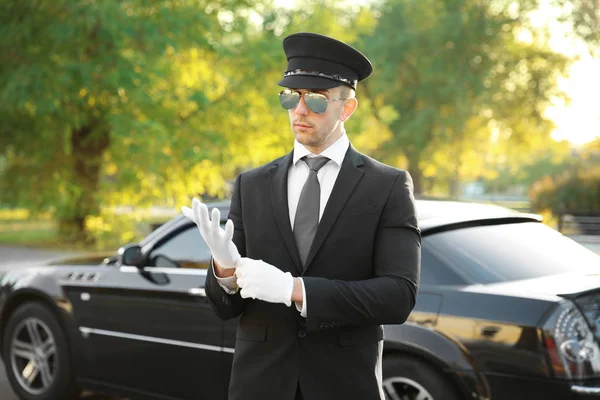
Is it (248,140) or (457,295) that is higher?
(248,140)

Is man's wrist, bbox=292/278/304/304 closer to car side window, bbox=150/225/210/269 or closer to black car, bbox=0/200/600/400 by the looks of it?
black car, bbox=0/200/600/400

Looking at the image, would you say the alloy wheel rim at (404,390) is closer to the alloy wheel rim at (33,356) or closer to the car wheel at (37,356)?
the car wheel at (37,356)

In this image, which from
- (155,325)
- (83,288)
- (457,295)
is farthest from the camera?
(83,288)

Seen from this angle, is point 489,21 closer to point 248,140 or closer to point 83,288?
point 248,140

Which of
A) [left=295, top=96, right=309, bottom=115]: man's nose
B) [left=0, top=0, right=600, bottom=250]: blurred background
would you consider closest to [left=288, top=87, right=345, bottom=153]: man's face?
[left=295, top=96, right=309, bottom=115]: man's nose

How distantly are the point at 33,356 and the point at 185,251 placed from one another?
5.08 ft

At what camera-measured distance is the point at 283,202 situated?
8.41ft

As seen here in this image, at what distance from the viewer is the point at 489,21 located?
106ft

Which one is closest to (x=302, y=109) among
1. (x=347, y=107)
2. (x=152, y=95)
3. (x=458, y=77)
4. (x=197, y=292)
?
(x=347, y=107)

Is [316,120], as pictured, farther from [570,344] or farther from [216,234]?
[570,344]

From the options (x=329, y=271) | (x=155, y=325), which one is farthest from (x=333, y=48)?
(x=155, y=325)

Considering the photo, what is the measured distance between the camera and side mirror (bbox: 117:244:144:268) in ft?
17.6

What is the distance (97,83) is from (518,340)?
15.7 m

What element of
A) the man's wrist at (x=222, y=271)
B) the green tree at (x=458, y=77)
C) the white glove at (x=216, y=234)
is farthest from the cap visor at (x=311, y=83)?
the green tree at (x=458, y=77)
